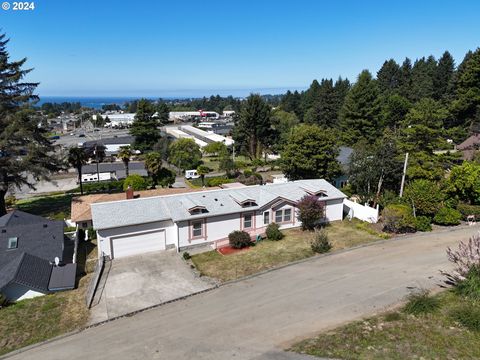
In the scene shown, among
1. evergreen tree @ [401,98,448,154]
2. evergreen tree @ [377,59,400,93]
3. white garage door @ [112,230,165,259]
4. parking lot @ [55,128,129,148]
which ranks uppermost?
evergreen tree @ [377,59,400,93]

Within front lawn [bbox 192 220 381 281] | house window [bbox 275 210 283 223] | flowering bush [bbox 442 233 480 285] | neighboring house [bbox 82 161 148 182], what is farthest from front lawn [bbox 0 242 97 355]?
neighboring house [bbox 82 161 148 182]

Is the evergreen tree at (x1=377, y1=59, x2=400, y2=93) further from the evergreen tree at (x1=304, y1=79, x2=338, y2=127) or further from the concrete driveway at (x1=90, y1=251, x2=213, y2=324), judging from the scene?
the concrete driveway at (x1=90, y1=251, x2=213, y2=324)

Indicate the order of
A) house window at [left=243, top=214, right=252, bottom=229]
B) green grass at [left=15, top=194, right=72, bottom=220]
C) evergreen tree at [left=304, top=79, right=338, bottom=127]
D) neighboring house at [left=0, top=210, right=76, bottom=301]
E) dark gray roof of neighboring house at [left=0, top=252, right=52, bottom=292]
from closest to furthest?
dark gray roof of neighboring house at [left=0, top=252, right=52, bottom=292] → neighboring house at [left=0, top=210, right=76, bottom=301] → house window at [left=243, top=214, right=252, bottom=229] → green grass at [left=15, top=194, right=72, bottom=220] → evergreen tree at [left=304, top=79, right=338, bottom=127]

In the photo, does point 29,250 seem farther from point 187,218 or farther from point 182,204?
point 182,204

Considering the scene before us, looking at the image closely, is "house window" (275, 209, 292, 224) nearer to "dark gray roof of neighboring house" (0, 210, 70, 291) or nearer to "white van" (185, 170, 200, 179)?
"dark gray roof of neighboring house" (0, 210, 70, 291)

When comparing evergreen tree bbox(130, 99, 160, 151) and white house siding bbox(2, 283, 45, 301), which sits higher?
evergreen tree bbox(130, 99, 160, 151)

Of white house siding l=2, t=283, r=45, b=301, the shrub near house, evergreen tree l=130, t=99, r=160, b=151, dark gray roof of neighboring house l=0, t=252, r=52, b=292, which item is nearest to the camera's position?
white house siding l=2, t=283, r=45, b=301

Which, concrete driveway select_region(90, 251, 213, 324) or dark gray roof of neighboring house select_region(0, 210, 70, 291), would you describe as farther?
dark gray roof of neighboring house select_region(0, 210, 70, 291)

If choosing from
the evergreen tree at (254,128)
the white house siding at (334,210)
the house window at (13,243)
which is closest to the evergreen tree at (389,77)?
the evergreen tree at (254,128)

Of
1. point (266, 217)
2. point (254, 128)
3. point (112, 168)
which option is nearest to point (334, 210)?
point (266, 217)
